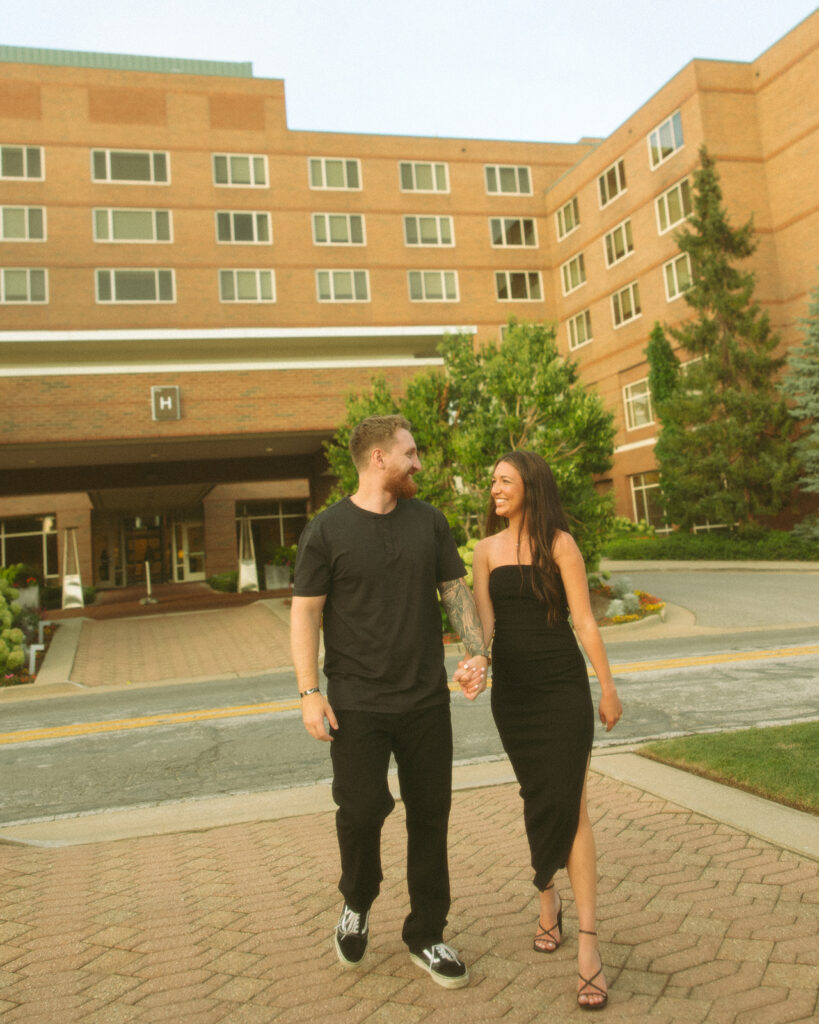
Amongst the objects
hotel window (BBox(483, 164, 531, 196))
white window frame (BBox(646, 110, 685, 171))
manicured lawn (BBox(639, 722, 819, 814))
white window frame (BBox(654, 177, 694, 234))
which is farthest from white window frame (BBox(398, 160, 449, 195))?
manicured lawn (BBox(639, 722, 819, 814))

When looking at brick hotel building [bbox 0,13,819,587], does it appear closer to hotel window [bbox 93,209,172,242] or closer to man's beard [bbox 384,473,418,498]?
hotel window [bbox 93,209,172,242]

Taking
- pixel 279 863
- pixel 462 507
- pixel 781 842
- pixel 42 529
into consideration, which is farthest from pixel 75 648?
pixel 42 529

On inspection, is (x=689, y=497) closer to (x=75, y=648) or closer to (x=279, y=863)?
(x=75, y=648)

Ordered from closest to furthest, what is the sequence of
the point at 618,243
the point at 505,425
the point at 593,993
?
the point at 593,993, the point at 505,425, the point at 618,243

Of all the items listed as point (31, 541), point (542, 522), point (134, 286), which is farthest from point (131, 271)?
point (542, 522)

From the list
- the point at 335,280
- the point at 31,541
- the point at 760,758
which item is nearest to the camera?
the point at 760,758

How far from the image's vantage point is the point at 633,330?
114 ft

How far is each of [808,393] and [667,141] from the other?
482 inches

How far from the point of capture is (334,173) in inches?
1451

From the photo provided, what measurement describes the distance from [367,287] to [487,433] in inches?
885

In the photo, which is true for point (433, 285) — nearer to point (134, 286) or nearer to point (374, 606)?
point (134, 286)

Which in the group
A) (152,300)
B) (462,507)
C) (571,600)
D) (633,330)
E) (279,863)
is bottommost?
(279,863)

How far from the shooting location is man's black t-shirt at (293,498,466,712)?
314 centimetres

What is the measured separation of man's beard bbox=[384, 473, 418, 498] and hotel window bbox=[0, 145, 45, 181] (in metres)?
35.3
